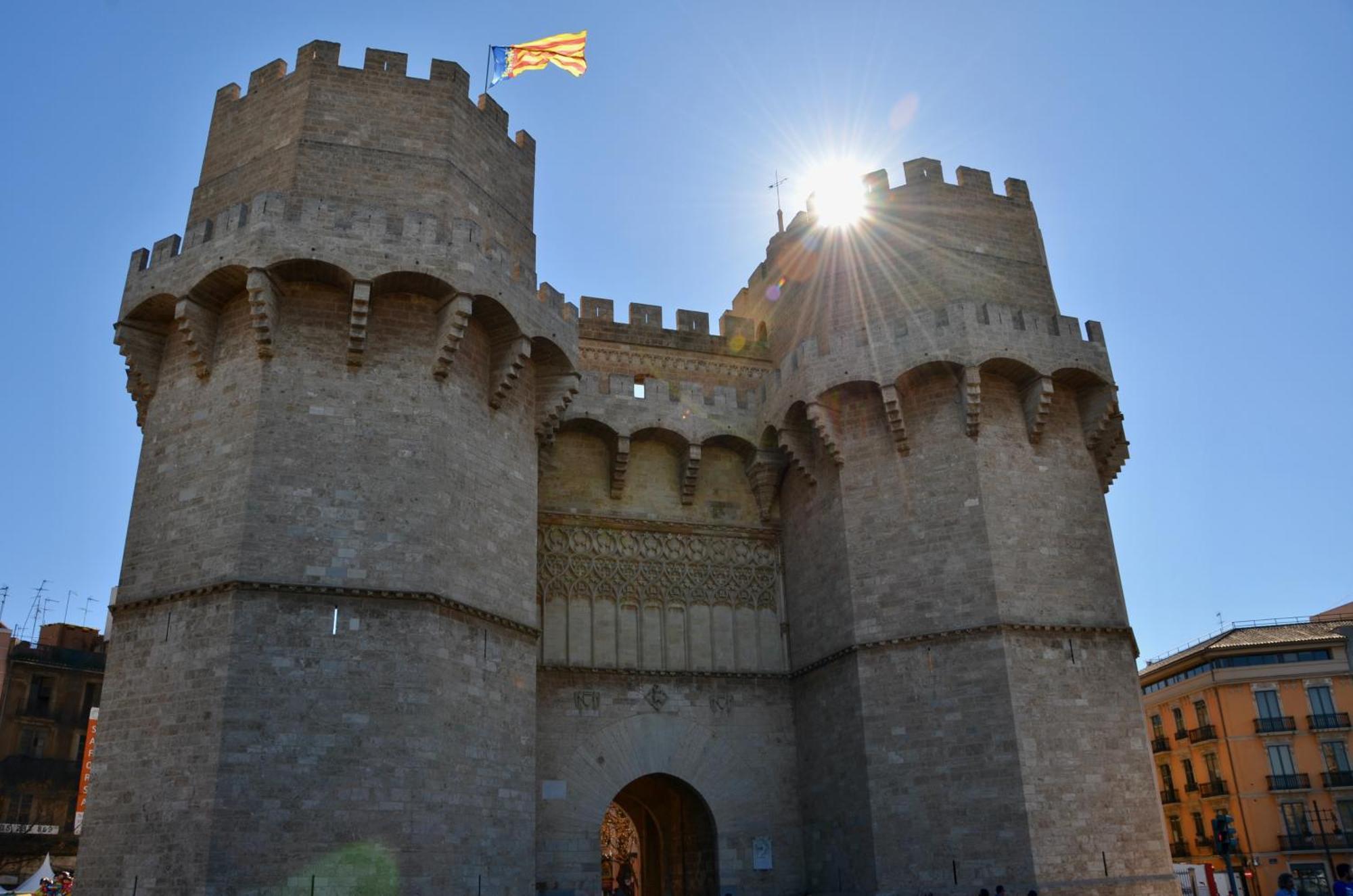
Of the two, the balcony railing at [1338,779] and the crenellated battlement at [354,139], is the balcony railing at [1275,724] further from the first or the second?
the crenellated battlement at [354,139]

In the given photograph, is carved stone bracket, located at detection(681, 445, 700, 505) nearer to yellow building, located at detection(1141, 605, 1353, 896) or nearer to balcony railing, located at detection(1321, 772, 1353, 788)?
yellow building, located at detection(1141, 605, 1353, 896)

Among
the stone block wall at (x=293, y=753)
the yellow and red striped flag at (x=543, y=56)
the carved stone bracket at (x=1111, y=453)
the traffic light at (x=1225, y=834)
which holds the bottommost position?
the traffic light at (x=1225, y=834)

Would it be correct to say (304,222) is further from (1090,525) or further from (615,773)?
(1090,525)

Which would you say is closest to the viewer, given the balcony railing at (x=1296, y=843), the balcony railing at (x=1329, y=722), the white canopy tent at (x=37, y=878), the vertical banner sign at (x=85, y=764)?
the white canopy tent at (x=37, y=878)

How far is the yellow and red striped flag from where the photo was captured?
19.3m

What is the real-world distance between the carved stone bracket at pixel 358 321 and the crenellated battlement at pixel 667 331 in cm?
577

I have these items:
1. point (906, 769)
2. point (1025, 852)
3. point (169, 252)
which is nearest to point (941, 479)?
point (906, 769)

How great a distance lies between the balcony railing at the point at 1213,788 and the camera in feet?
101

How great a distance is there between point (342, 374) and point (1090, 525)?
11944 millimetres

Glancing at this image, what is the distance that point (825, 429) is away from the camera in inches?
719

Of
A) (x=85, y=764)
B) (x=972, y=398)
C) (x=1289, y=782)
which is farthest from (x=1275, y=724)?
(x=85, y=764)

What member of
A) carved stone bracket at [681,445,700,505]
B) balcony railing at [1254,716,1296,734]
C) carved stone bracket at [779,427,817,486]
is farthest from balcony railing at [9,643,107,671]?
balcony railing at [1254,716,1296,734]

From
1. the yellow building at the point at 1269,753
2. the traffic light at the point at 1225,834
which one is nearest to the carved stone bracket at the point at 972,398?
the traffic light at the point at 1225,834

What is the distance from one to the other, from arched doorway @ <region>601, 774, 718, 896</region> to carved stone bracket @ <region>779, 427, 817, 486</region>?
5703mm
